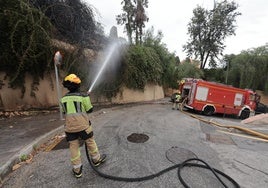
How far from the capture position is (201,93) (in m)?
12.8

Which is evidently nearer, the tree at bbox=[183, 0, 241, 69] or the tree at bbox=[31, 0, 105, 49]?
the tree at bbox=[31, 0, 105, 49]

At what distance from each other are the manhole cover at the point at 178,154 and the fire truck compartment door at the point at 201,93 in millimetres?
8935

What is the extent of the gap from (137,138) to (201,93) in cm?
901

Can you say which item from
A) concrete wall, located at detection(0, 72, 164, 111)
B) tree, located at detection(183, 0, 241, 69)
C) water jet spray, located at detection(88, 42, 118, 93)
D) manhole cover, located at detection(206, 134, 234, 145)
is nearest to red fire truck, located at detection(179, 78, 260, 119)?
water jet spray, located at detection(88, 42, 118, 93)

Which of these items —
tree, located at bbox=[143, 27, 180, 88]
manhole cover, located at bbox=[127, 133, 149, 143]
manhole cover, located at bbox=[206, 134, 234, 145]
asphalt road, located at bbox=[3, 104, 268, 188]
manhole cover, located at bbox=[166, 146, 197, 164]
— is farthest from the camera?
tree, located at bbox=[143, 27, 180, 88]

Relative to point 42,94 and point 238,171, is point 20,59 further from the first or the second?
point 238,171

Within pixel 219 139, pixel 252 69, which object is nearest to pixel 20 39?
pixel 219 139

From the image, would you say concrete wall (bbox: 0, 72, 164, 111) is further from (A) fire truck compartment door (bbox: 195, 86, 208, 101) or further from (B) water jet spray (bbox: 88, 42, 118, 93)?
(A) fire truck compartment door (bbox: 195, 86, 208, 101)

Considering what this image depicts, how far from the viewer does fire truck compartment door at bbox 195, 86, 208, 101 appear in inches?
501

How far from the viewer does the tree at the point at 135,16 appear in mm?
25000

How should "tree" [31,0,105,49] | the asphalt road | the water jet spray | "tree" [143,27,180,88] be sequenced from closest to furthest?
the asphalt road → "tree" [31,0,105,49] → the water jet spray → "tree" [143,27,180,88]

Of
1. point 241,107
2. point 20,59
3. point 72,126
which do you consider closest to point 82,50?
point 20,59

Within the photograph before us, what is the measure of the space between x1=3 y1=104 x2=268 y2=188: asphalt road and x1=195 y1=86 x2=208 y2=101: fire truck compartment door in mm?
7077

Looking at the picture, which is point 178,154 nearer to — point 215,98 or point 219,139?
point 219,139
